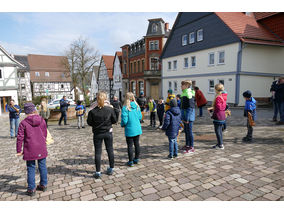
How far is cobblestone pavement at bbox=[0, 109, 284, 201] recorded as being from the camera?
3438mm

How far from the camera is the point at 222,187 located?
3.58 metres

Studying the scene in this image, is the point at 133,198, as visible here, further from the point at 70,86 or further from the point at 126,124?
the point at 70,86

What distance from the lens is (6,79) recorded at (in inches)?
872

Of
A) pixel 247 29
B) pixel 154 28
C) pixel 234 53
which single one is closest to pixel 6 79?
pixel 154 28

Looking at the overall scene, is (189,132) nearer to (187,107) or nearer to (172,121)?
(187,107)

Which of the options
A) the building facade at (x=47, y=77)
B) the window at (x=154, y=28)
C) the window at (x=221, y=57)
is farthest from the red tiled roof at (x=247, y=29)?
the building facade at (x=47, y=77)

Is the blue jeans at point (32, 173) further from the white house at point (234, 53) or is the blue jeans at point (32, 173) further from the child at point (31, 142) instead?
the white house at point (234, 53)

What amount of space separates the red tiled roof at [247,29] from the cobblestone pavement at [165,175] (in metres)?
14.7

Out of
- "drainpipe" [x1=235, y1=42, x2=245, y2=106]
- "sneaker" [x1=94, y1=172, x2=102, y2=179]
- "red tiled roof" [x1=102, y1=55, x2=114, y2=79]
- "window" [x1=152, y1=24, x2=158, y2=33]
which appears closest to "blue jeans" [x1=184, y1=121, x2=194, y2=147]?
"sneaker" [x1=94, y1=172, x2=102, y2=179]

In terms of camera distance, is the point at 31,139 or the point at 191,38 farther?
the point at 191,38

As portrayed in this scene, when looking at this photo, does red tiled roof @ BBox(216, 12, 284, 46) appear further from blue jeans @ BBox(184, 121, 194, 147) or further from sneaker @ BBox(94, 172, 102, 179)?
sneaker @ BBox(94, 172, 102, 179)

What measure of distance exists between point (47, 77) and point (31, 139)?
159 ft

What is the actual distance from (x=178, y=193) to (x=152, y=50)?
30765 mm

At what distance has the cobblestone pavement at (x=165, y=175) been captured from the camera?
3438 mm
